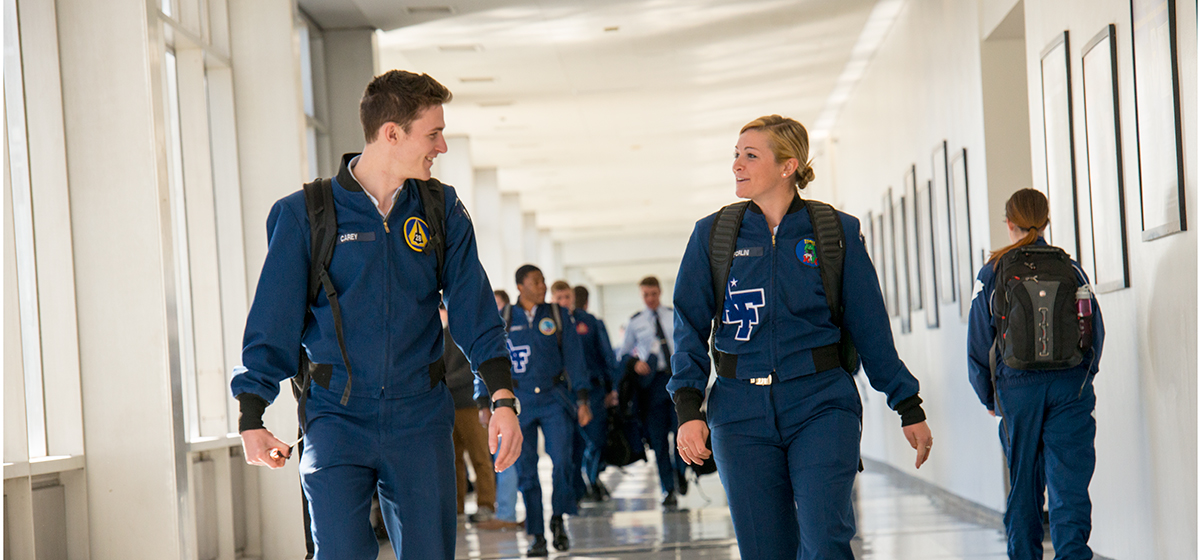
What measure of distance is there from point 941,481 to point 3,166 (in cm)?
715

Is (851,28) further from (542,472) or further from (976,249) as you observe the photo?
(542,472)

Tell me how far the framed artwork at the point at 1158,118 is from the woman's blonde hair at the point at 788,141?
1.94 meters

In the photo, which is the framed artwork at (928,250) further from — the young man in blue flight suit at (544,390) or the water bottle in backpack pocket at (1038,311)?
the water bottle in backpack pocket at (1038,311)

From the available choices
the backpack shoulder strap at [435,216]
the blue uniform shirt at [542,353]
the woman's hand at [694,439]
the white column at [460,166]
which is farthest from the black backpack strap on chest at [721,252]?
the white column at [460,166]

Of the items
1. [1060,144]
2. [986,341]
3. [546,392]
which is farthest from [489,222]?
[986,341]

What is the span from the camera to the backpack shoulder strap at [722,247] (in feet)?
10.2

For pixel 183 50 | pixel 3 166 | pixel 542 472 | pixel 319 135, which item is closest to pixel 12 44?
pixel 3 166

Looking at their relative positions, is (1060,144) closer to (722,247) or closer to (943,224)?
(943,224)

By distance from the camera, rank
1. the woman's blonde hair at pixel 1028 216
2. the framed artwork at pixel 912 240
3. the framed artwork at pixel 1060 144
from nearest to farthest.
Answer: the woman's blonde hair at pixel 1028 216
the framed artwork at pixel 1060 144
the framed artwork at pixel 912 240

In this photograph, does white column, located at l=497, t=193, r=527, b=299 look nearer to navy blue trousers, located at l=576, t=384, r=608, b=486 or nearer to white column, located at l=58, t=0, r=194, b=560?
navy blue trousers, located at l=576, t=384, r=608, b=486

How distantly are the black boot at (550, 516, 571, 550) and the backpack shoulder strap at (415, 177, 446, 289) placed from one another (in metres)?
4.46

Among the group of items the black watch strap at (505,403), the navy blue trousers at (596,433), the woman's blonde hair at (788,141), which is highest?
the woman's blonde hair at (788,141)

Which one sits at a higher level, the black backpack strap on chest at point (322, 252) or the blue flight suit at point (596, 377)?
the black backpack strap on chest at point (322, 252)

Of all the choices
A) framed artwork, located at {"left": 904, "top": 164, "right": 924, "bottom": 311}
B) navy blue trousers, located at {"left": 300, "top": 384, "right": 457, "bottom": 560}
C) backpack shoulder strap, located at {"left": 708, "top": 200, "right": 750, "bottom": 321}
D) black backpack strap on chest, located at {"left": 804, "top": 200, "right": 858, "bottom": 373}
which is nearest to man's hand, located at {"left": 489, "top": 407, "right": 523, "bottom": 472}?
navy blue trousers, located at {"left": 300, "top": 384, "right": 457, "bottom": 560}
